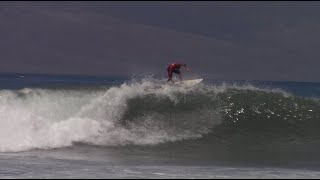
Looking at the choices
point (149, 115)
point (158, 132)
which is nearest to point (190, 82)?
point (149, 115)

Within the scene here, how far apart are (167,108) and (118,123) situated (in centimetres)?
192

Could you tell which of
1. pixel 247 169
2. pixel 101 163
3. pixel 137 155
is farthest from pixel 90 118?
pixel 247 169

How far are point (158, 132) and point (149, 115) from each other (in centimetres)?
129

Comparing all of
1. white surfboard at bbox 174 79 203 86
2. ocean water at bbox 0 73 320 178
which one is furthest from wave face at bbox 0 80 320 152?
white surfboard at bbox 174 79 203 86

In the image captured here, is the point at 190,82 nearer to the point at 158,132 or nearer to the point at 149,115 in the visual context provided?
the point at 149,115

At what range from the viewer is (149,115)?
16391 mm

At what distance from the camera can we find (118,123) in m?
15.5

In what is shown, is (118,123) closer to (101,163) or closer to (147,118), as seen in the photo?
(147,118)

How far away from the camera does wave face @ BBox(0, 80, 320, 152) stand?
14.5 m

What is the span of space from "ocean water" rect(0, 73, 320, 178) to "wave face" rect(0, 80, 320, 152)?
0.10ft

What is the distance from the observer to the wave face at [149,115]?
14.5 m

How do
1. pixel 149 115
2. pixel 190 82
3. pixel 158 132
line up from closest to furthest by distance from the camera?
pixel 158 132
pixel 149 115
pixel 190 82

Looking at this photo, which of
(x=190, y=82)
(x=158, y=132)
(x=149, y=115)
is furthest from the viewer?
(x=190, y=82)

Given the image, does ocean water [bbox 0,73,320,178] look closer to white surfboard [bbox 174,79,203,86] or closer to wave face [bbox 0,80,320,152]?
wave face [bbox 0,80,320,152]
